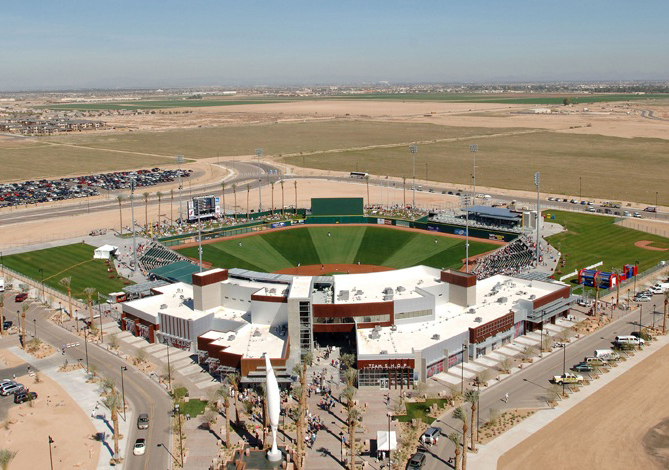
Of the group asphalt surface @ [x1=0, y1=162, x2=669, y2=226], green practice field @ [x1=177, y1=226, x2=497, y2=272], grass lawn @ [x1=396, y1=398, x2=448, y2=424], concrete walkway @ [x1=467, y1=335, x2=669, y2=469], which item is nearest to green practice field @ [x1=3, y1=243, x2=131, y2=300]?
green practice field @ [x1=177, y1=226, x2=497, y2=272]

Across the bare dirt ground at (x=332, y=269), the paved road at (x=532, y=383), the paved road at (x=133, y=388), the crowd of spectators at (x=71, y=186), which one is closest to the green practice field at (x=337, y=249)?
the bare dirt ground at (x=332, y=269)

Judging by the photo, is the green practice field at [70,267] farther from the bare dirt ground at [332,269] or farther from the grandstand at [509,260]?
the grandstand at [509,260]

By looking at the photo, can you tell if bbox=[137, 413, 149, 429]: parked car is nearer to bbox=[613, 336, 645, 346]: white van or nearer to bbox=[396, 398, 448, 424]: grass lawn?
bbox=[396, 398, 448, 424]: grass lawn

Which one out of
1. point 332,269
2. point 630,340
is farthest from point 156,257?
point 630,340

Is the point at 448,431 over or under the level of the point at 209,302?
under

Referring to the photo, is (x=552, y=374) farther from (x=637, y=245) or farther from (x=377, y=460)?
(x=637, y=245)

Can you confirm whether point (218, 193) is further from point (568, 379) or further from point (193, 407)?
point (568, 379)

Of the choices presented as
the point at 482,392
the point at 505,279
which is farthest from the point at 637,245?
the point at 482,392
